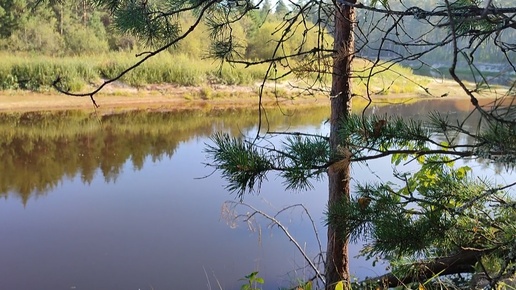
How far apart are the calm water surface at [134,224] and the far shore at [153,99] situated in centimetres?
299

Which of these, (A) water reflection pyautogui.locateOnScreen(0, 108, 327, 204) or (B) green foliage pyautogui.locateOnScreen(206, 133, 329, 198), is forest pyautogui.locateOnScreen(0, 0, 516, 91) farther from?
(B) green foliage pyautogui.locateOnScreen(206, 133, 329, 198)

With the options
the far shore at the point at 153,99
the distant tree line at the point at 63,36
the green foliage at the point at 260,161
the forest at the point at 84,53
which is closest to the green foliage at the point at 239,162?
the green foliage at the point at 260,161

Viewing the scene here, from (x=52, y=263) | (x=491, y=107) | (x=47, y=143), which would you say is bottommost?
(x=52, y=263)

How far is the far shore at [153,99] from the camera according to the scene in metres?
9.30

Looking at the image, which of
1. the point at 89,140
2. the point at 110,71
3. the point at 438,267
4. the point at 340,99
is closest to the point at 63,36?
the point at 110,71

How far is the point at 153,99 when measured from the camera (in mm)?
10625

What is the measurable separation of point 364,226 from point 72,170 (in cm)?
474

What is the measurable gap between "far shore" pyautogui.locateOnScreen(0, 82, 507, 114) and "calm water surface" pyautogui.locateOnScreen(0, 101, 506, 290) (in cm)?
299

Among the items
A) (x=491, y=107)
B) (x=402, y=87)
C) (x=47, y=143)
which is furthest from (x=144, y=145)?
(x=402, y=87)

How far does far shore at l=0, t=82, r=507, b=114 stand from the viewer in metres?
9.30

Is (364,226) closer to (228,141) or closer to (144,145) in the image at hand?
(228,141)

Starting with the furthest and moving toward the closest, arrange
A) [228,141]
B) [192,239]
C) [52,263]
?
[192,239] < [52,263] < [228,141]

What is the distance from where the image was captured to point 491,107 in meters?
0.73

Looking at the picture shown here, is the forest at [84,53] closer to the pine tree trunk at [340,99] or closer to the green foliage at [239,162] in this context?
the pine tree trunk at [340,99]
